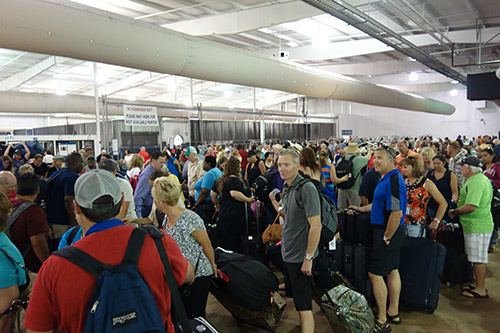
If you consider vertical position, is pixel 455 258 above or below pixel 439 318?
above

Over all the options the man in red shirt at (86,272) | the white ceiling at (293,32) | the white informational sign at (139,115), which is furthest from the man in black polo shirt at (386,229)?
the white informational sign at (139,115)

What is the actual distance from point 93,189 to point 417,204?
132 inches

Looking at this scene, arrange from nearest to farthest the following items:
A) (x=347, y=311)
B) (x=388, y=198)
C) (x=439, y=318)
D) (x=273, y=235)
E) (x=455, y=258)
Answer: (x=347, y=311)
(x=388, y=198)
(x=439, y=318)
(x=455, y=258)
(x=273, y=235)

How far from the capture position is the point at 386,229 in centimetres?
308

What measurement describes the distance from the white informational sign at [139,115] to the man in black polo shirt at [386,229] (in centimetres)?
518

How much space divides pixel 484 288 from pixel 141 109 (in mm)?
6299

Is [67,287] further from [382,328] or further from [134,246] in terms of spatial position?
[382,328]

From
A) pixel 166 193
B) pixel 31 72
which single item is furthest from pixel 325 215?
pixel 31 72

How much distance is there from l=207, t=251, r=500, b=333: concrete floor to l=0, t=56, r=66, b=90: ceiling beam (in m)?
11.8

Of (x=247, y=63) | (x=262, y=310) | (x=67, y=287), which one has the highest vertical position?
(x=247, y=63)

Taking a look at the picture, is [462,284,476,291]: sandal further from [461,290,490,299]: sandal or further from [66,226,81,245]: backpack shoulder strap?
[66,226,81,245]: backpack shoulder strap

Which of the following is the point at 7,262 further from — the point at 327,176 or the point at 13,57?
the point at 13,57

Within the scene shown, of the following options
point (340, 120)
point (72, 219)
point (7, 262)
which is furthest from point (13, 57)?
point (340, 120)

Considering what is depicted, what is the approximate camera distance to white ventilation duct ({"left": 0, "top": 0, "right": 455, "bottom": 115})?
153 inches
